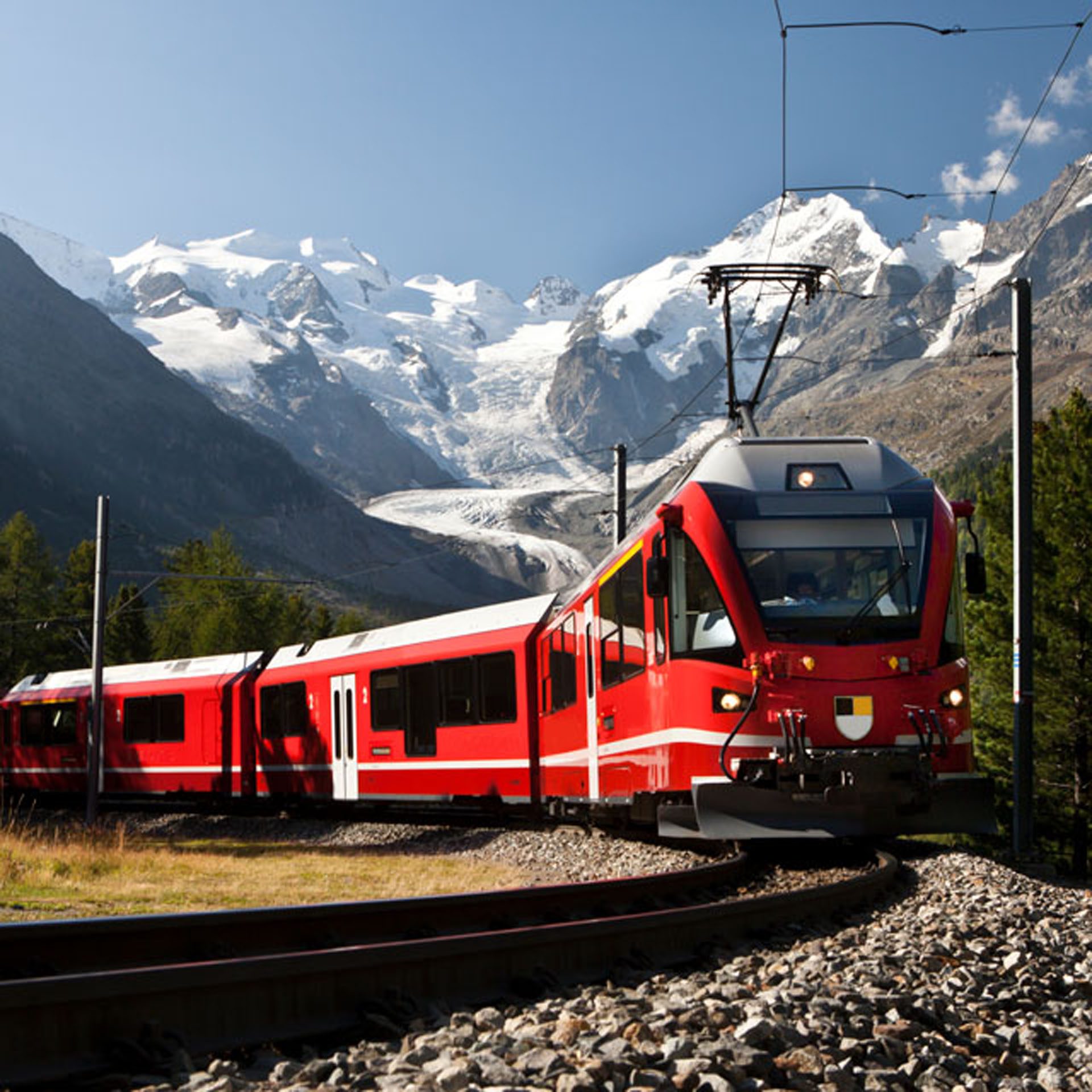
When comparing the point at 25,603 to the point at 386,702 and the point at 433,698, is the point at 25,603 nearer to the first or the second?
the point at 386,702

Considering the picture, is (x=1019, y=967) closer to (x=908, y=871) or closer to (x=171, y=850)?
(x=908, y=871)

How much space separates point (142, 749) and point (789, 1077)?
102 ft

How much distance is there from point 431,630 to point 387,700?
61.7 inches

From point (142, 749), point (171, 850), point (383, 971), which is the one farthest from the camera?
point (142, 749)

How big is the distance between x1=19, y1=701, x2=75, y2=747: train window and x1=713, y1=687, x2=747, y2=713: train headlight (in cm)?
2726

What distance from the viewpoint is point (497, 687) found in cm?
2117

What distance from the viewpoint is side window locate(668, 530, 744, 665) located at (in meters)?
12.3

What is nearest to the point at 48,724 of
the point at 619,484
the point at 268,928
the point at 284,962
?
the point at 619,484

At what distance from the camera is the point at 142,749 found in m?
34.1

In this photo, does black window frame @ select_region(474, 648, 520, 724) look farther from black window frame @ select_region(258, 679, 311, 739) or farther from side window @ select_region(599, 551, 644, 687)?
black window frame @ select_region(258, 679, 311, 739)

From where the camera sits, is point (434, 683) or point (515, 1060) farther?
point (434, 683)

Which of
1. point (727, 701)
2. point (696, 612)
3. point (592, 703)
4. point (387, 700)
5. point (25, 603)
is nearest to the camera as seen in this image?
point (727, 701)

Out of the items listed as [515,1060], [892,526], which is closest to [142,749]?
[892,526]

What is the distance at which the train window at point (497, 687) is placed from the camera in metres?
20.8
